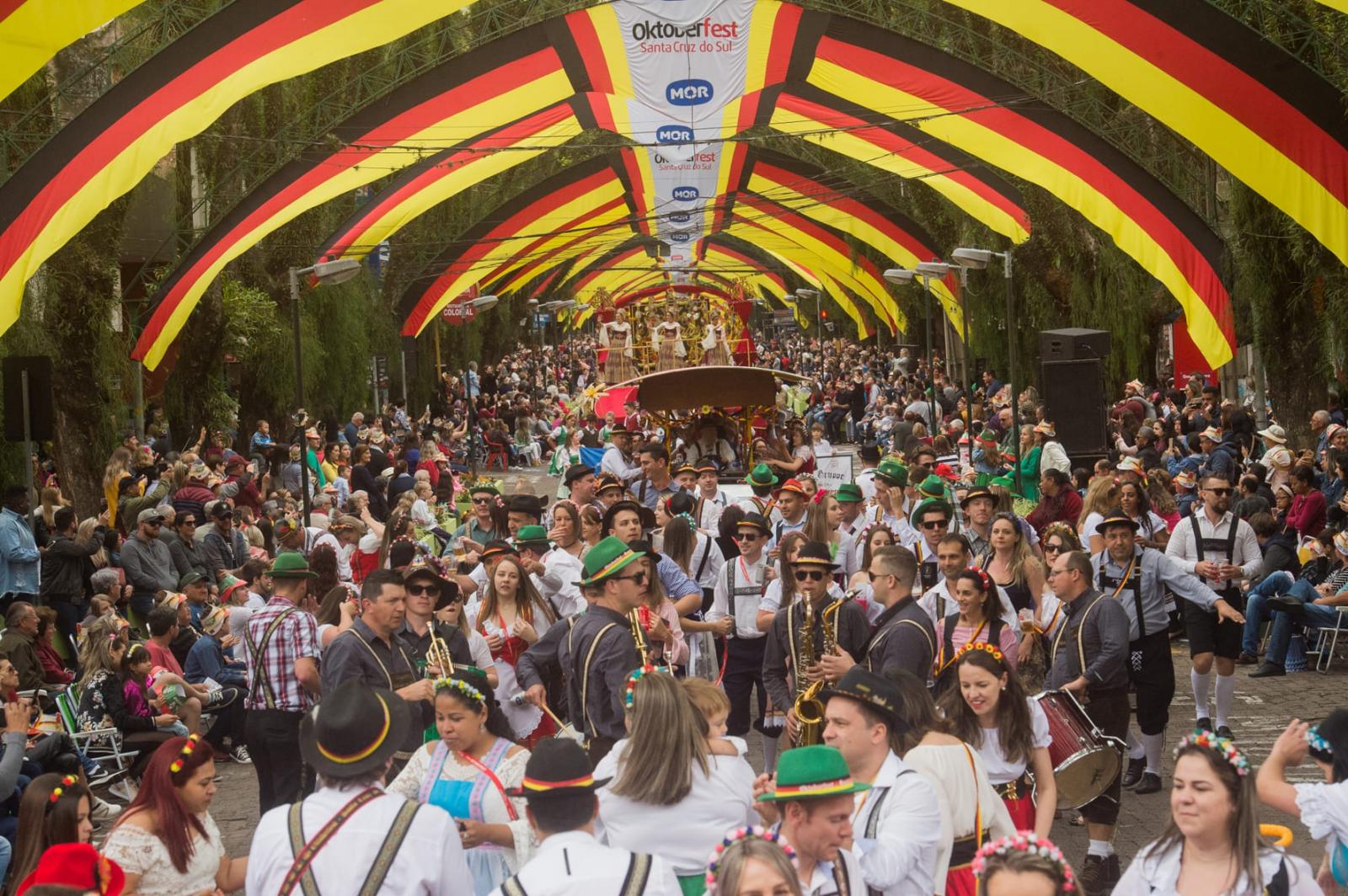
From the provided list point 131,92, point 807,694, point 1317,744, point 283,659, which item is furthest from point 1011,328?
point 1317,744

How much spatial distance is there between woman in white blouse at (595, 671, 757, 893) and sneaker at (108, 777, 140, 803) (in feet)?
22.4

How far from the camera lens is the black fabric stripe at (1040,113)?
66.3 feet

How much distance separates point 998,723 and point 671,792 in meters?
1.73

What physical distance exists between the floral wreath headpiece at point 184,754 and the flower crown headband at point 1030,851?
293cm

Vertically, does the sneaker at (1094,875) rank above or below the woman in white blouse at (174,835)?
below

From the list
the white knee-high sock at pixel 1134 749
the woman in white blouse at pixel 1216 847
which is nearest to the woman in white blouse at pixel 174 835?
the woman in white blouse at pixel 1216 847

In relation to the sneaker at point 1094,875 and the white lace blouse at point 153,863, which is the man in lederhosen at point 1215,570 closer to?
the sneaker at point 1094,875

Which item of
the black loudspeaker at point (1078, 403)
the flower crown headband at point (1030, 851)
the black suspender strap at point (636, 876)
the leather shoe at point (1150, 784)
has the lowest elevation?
the leather shoe at point (1150, 784)

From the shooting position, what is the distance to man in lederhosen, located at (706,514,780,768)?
34.9 feet

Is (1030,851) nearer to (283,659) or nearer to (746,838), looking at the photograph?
(746,838)

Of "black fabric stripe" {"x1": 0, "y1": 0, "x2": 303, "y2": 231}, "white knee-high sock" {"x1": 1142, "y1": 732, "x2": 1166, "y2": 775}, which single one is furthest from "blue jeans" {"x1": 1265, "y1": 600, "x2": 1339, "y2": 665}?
"black fabric stripe" {"x1": 0, "y1": 0, "x2": 303, "y2": 231}

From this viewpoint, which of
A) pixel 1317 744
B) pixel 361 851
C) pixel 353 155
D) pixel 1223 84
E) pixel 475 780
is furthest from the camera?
pixel 353 155

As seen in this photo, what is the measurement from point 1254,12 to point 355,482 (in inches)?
488

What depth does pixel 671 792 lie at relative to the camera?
226 inches
